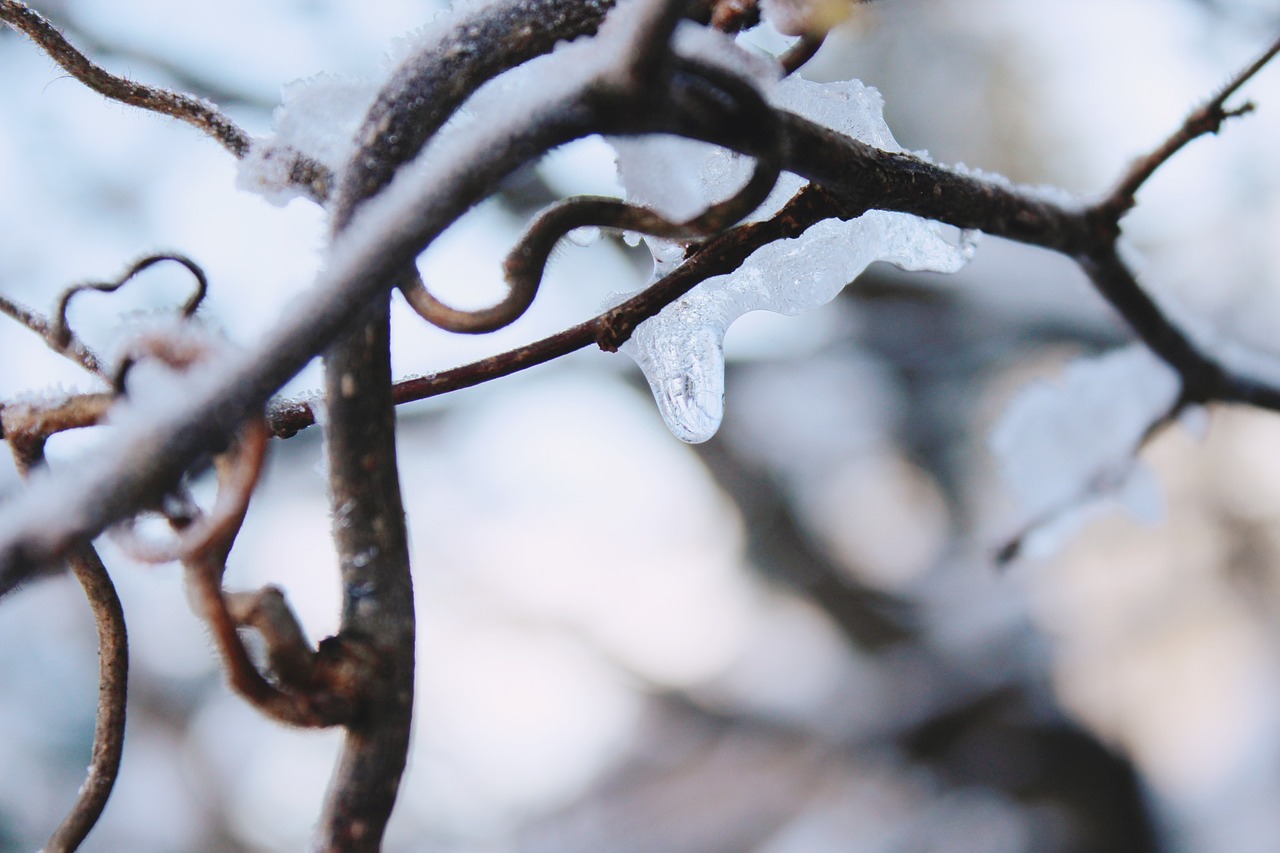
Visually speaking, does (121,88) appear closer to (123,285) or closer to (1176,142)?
(123,285)

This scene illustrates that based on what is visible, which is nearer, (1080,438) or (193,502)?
(193,502)

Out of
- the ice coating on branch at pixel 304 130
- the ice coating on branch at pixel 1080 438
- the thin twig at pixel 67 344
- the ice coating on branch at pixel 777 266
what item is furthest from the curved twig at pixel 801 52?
the ice coating on branch at pixel 1080 438

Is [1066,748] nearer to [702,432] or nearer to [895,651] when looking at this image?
[895,651]

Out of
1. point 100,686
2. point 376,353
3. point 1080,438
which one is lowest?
point 1080,438

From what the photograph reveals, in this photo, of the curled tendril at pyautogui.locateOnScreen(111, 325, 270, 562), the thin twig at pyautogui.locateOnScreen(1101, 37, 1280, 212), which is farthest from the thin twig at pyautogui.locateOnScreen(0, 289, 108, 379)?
the thin twig at pyautogui.locateOnScreen(1101, 37, 1280, 212)

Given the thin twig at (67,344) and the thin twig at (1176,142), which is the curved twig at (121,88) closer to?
the thin twig at (67,344)

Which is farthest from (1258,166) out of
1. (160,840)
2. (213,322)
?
(160,840)

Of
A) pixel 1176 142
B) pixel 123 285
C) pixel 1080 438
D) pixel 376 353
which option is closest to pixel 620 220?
pixel 376 353
